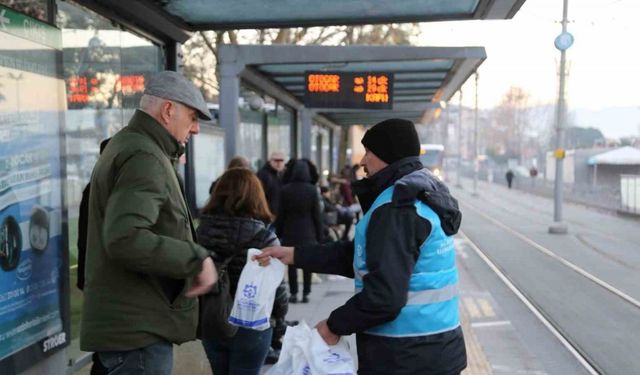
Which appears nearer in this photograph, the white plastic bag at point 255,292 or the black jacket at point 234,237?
the white plastic bag at point 255,292

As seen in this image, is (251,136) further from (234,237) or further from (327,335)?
(327,335)

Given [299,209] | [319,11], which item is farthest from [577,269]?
[319,11]

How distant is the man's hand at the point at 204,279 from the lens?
7.89 feet

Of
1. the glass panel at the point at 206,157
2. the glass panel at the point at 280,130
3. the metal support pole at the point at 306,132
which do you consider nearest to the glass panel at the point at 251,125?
the glass panel at the point at 280,130

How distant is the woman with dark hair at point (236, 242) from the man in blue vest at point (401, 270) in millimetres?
1224

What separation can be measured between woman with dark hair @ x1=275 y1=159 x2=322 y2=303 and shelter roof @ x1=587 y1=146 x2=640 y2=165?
37.9 metres

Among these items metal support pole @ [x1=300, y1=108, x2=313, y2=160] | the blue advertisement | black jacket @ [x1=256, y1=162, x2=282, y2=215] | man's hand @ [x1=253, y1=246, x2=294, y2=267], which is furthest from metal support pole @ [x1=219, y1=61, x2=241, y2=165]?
metal support pole @ [x1=300, y1=108, x2=313, y2=160]

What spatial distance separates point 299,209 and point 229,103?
275 cm

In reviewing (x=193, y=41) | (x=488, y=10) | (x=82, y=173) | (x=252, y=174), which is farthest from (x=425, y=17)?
(x=193, y=41)

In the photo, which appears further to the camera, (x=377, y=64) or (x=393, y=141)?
(x=377, y=64)

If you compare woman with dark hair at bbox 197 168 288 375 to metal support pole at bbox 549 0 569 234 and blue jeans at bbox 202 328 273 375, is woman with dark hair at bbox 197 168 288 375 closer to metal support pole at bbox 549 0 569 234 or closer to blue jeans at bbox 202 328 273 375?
blue jeans at bbox 202 328 273 375

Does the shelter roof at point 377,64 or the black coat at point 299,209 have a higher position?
the shelter roof at point 377,64

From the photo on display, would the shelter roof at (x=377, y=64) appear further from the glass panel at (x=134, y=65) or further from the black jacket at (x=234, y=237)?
the black jacket at (x=234, y=237)

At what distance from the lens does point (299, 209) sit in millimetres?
7688
